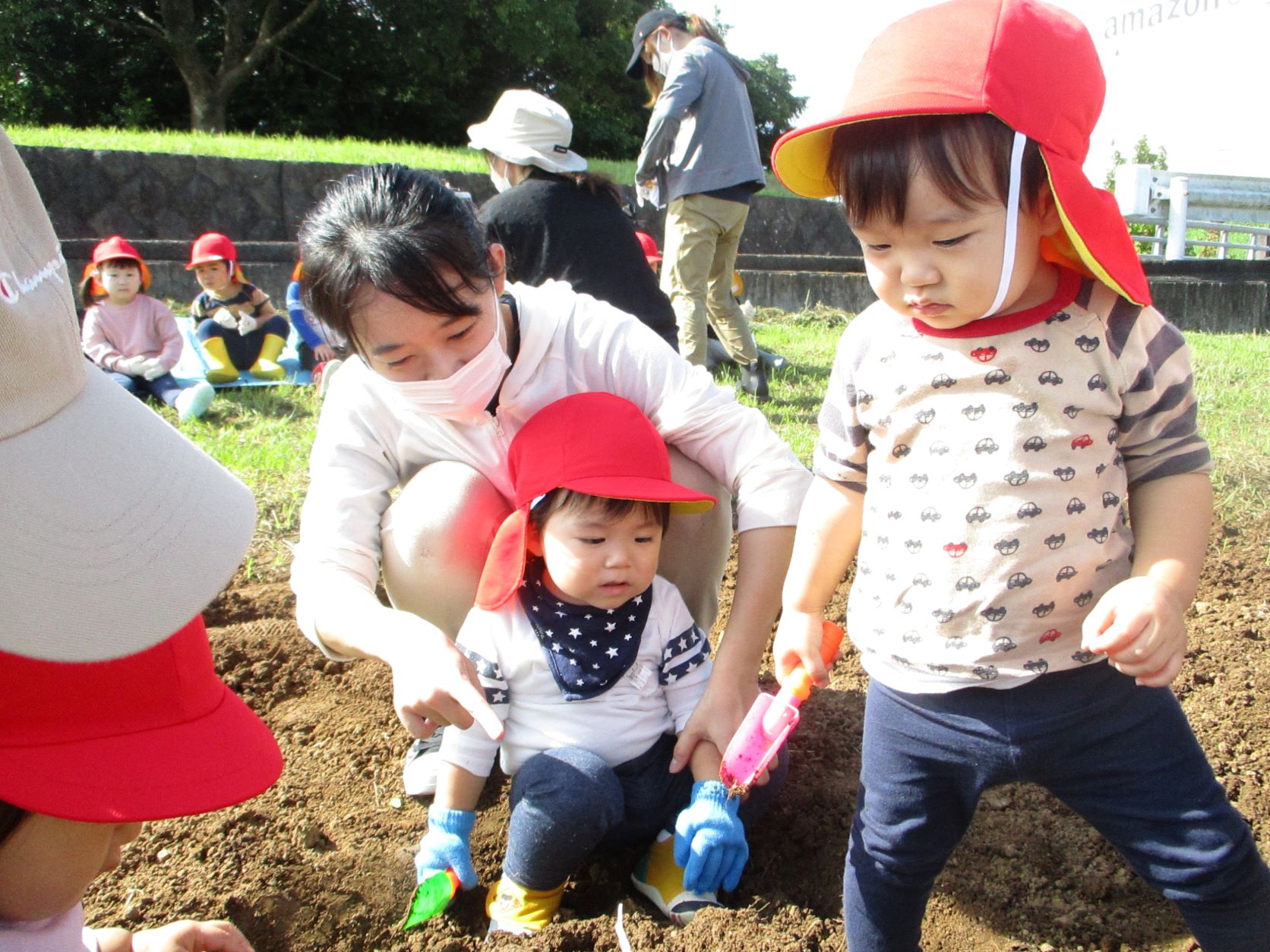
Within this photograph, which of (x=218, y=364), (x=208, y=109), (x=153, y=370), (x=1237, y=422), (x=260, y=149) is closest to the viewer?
(x=1237, y=422)

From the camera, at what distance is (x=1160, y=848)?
123 centimetres

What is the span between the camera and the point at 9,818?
0.89 metres

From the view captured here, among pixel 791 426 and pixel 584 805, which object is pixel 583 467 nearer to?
pixel 584 805

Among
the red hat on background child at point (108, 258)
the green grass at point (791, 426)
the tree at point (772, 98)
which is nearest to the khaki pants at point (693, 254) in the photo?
the green grass at point (791, 426)

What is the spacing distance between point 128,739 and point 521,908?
89cm

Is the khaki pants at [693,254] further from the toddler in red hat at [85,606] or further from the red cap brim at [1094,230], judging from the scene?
the toddler in red hat at [85,606]

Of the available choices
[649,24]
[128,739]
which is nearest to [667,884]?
[128,739]

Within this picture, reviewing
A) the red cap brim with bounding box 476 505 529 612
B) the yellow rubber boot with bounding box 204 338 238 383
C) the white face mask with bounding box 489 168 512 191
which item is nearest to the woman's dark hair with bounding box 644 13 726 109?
the white face mask with bounding box 489 168 512 191

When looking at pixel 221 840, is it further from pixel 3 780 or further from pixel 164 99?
pixel 164 99

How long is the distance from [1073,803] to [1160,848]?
0.35 feet

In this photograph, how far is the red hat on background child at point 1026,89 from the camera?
1121mm

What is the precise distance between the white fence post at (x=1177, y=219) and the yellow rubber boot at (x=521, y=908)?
403 inches

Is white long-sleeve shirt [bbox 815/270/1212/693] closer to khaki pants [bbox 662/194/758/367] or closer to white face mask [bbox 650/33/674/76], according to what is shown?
khaki pants [bbox 662/194/758/367]

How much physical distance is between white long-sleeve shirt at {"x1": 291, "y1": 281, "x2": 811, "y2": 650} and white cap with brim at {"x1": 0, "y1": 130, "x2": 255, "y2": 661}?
3.13ft
